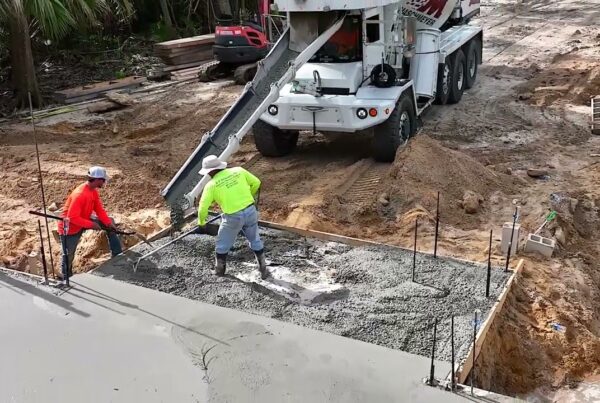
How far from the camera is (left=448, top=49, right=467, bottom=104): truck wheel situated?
14.3 meters

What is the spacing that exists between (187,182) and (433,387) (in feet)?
14.8

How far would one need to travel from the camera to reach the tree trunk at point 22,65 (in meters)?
15.4

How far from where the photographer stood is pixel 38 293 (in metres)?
6.49

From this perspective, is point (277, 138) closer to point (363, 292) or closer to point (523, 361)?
point (363, 292)

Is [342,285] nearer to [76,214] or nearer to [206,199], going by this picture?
[206,199]

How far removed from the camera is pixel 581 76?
16.3 meters

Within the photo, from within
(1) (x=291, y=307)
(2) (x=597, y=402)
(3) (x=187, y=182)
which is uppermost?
(3) (x=187, y=182)

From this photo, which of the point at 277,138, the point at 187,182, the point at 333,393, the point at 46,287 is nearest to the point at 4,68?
the point at 277,138

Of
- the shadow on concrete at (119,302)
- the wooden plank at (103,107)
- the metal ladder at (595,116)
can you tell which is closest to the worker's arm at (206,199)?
the shadow on concrete at (119,302)

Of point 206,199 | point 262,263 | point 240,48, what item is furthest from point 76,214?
point 240,48

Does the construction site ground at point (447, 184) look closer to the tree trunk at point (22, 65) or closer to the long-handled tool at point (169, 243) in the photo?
the long-handled tool at point (169, 243)

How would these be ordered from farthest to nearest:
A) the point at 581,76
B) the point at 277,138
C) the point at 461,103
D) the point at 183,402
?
the point at 581,76 < the point at 461,103 < the point at 277,138 < the point at 183,402

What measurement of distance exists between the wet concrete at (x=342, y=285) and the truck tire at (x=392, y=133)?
330 centimetres

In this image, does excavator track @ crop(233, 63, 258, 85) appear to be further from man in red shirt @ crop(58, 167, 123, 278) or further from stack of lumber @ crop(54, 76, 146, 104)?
man in red shirt @ crop(58, 167, 123, 278)
